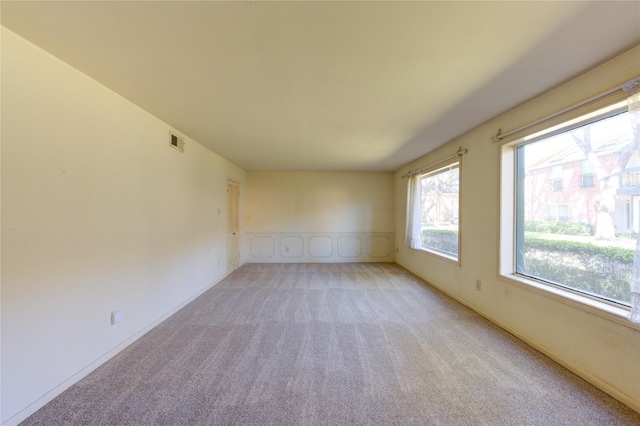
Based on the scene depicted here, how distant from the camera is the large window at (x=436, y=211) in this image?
3.62m

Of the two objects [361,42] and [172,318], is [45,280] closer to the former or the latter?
[172,318]

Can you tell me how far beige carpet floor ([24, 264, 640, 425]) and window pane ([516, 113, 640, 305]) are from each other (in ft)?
2.46

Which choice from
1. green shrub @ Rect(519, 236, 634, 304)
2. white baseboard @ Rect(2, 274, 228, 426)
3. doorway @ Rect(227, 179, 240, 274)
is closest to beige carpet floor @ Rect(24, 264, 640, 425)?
white baseboard @ Rect(2, 274, 228, 426)

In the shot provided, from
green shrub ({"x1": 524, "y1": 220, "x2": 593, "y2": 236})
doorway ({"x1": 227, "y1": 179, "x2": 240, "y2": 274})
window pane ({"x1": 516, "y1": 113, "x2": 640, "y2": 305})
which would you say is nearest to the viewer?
window pane ({"x1": 516, "y1": 113, "x2": 640, "y2": 305})

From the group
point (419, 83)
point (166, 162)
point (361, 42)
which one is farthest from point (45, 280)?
point (419, 83)

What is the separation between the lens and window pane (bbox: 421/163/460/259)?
3.62 metres

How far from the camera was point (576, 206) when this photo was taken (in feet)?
6.51

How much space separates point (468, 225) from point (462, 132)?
1197 mm

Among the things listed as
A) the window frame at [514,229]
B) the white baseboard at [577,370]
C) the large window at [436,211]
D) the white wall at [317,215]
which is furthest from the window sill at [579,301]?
the white wall at [317,215]

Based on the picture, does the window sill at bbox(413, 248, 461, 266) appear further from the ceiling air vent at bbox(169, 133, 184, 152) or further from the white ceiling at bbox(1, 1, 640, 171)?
the ceiling air vent at bbox(169, 133, 184, 152)

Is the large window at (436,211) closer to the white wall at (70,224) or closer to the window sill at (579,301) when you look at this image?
the window sill at (579,301)

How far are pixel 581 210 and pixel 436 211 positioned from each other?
2268 mm

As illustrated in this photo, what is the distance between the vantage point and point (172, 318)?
9.11 ft

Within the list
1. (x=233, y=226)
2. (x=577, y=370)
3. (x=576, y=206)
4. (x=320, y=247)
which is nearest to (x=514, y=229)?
(x=576, y=206)
